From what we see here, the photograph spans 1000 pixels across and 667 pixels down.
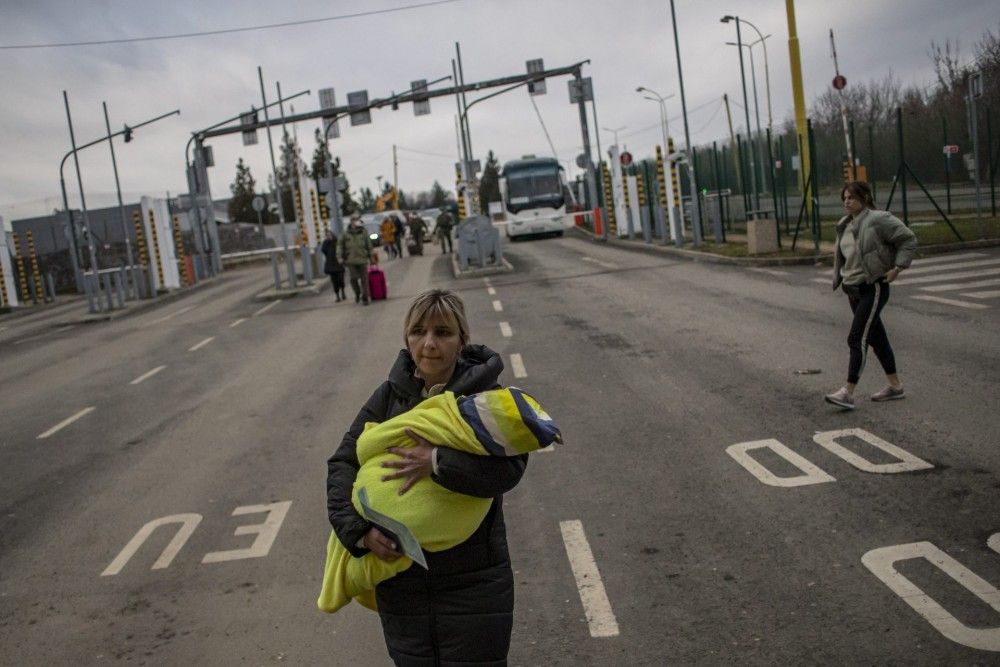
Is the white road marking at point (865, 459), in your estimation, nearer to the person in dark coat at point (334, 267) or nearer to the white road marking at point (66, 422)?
the white road marking at point (66, 422)

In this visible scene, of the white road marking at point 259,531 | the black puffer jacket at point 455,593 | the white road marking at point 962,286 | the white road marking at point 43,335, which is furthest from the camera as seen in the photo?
the white road marking at point 43,335

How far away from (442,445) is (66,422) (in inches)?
453

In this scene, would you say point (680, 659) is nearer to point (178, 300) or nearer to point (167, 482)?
point (167, 482)

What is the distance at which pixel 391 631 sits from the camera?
331 centimetres

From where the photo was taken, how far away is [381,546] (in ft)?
10.3

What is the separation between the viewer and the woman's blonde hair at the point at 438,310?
3449 mm

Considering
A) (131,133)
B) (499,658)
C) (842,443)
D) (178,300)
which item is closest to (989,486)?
(842,443)

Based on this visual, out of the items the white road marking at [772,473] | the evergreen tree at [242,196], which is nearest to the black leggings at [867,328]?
the white road marking at [772,473]

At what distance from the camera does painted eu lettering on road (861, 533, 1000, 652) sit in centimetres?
471

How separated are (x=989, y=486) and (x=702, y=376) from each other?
16.6 ft

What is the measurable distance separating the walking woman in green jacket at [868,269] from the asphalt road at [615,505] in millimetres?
357

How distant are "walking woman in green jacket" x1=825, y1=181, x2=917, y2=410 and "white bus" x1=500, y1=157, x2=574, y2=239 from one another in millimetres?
42289

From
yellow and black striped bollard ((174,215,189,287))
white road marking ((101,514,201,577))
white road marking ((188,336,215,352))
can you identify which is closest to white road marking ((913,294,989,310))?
white road marking ((101,514,201,577))

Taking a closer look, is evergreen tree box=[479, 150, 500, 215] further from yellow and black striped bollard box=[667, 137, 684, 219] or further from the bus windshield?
yellow and black striped bollard box=[667, 137, 684, 219]
